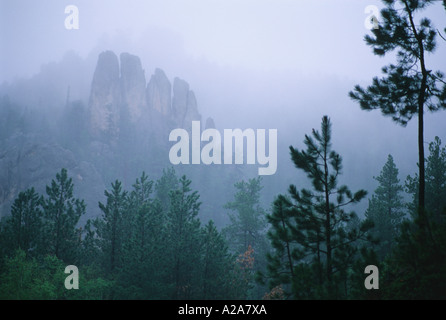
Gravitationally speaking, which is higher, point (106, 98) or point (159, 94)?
point (159, 94)

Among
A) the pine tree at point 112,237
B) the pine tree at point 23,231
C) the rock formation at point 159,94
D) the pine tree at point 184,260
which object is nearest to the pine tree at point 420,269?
the pine tree at point 184,260

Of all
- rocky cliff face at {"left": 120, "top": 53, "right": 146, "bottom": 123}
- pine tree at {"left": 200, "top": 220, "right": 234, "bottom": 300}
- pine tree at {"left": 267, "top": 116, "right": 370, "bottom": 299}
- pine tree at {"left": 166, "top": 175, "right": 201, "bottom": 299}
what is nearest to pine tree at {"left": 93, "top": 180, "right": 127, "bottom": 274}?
pine tree at {"left": 166, "top": 175, "right": 201, "bottom": 299}

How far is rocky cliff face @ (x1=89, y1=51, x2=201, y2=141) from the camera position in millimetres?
59406

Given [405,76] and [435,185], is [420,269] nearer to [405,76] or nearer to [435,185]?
[405,76]

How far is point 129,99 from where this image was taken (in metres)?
64.4

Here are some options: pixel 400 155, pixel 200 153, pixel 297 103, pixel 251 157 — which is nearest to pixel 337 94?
pixel 297 103

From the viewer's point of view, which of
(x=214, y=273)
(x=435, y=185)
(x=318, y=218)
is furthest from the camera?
(x=435, y=185)

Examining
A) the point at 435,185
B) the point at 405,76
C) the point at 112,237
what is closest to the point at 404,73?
the point at 405,76

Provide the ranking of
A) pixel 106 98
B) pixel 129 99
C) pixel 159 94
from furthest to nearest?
pixel 159 94 → pixel 129 99 → pixel 106 98

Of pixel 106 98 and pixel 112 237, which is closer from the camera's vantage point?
pixel 112 237

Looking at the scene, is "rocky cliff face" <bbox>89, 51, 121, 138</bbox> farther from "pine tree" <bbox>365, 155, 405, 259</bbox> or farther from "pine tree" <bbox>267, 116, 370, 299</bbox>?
"pine tree" <bbox>267, 116, 370, 299</bbox>
